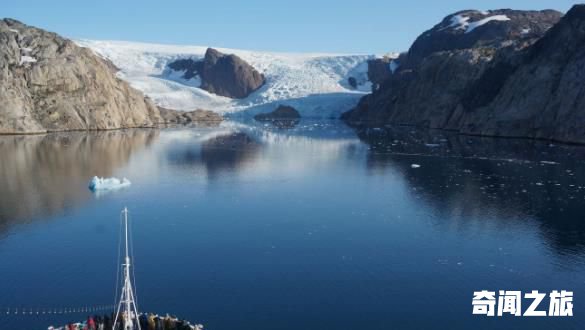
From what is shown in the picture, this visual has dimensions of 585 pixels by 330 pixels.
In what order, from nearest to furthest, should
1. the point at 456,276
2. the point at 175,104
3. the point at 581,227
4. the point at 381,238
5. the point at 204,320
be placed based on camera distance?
the point at 204,320
the point at 456,276
the point at 381,238
the point at 581,227
the point at 175,104

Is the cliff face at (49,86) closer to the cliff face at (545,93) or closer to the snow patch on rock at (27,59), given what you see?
the snow patch on rock at (27,59)

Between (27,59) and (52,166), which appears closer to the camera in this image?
(52,166)

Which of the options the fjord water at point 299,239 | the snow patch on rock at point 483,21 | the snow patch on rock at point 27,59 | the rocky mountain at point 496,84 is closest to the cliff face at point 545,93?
the rocky mountain at point 496,84

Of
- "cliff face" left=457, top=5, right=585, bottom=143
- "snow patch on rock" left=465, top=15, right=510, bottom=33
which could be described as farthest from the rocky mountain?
"cliff face" left=457, top=5, right=585, bottom=143

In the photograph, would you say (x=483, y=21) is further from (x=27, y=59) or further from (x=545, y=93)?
(x=27, y=59)

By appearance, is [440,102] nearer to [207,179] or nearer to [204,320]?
[207,179]

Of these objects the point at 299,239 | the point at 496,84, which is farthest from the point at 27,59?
the point at 299,239

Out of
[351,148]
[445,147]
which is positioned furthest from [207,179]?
[445,147]
